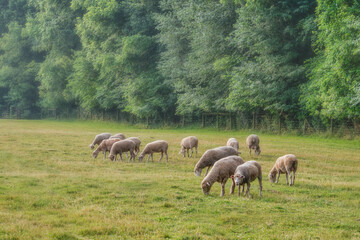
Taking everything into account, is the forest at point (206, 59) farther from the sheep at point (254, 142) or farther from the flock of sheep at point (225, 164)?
the flock of sheep at point (225, 164)

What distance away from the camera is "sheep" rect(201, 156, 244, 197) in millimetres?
11102

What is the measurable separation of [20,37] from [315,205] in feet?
248

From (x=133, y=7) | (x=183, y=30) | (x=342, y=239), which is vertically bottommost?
(x=342, y=239)

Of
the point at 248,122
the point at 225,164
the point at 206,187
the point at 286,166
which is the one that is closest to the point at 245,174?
the point at 225,164

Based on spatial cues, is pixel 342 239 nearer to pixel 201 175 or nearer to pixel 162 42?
pixel 201 175

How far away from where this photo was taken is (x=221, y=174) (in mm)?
11297

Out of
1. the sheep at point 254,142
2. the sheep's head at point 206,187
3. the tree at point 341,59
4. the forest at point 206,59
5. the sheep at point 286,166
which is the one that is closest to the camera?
the sheep's head at point 206,187

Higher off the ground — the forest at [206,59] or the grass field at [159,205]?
the forest at [206,59]

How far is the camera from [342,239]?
760 centimetres

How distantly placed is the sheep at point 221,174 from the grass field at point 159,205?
0.29 m

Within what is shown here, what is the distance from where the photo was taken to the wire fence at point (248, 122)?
31.1 metres

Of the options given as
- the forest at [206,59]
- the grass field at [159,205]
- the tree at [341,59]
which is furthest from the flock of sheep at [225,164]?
the forest at [206,59]

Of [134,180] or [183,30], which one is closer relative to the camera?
[134,180]

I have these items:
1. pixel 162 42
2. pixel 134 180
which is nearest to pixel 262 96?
pixel 162 42
